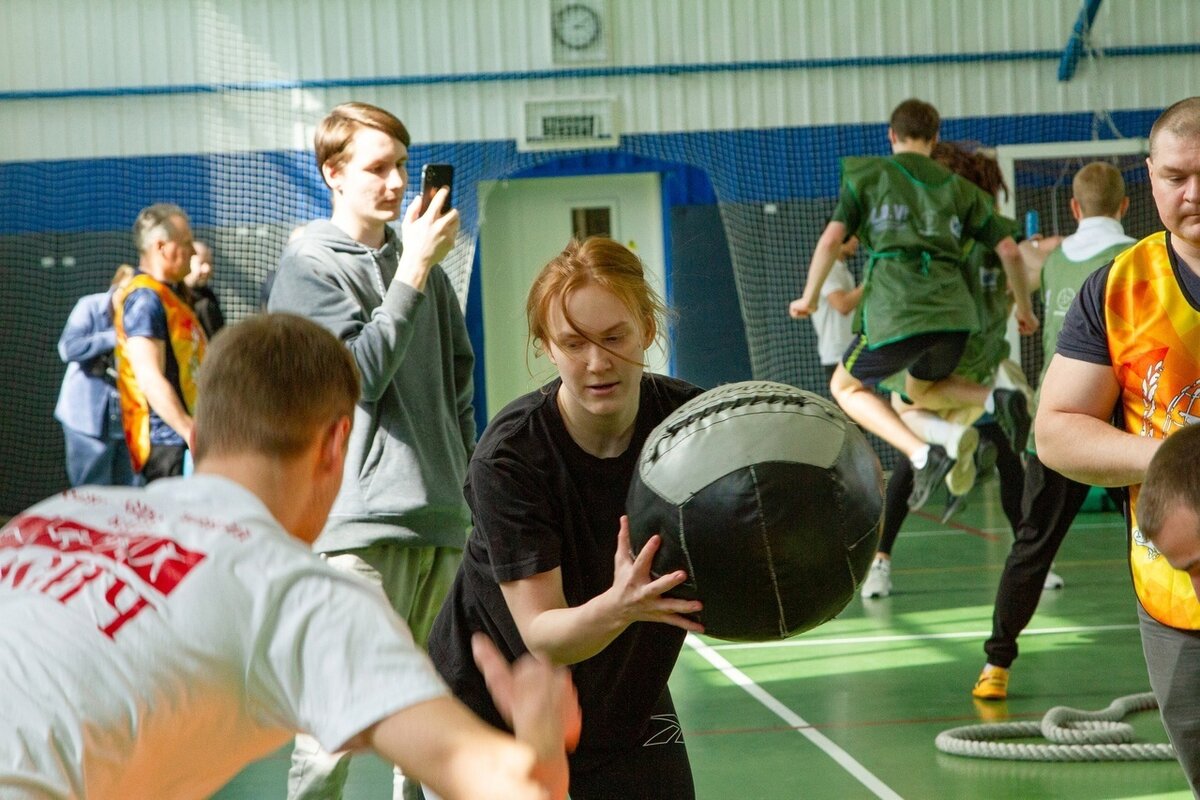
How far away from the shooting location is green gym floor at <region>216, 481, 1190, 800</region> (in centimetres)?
422

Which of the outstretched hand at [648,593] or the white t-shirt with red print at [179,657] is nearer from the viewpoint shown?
the white t-shirt with red print at [179,657]

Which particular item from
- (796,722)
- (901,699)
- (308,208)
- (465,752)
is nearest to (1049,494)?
(901,699)

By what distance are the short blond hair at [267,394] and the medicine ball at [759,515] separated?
25.4 inches

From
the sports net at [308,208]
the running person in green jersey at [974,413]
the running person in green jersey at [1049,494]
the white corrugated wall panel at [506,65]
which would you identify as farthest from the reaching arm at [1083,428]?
the white corrugated wall panel at [506,65]

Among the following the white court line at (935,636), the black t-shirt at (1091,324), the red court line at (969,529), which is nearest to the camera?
the black t-shirt at (1091,324)

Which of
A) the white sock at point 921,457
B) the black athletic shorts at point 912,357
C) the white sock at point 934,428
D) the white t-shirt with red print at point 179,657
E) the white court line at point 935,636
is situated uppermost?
the black athletic shorts at point 912,357

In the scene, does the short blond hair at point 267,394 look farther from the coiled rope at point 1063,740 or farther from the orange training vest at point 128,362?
the orange training vest at point 128,362

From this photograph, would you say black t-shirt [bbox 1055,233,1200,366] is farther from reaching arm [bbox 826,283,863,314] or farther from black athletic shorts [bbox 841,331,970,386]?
reaching arm [bbox 826,283,863,314]

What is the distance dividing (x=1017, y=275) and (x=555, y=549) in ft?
16.7

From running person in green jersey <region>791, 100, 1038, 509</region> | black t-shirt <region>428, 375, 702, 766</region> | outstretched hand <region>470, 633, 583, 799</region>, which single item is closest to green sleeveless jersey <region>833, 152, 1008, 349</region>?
running person in green jersey <region>791, 100, 1038, 509</region>

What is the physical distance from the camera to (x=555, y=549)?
243cm

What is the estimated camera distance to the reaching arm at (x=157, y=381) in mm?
5445

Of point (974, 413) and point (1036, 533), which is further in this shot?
point (974, 413)

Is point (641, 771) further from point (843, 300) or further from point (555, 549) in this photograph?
point (843, 300)
